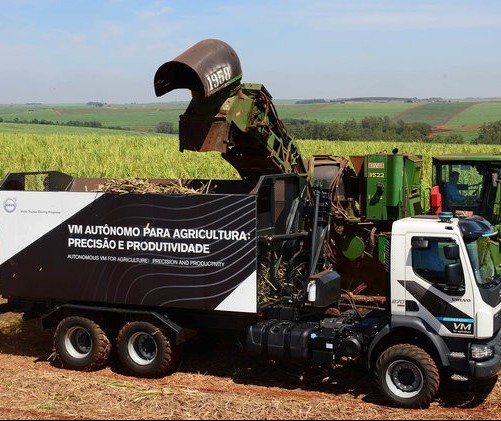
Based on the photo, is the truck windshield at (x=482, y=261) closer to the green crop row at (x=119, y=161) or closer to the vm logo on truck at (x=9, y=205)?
the vm logo on truck at (x=9, y=205)

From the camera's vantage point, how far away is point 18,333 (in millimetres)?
13023

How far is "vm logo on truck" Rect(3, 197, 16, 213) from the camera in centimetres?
1107

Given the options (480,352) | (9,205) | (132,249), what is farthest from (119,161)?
(480,352)

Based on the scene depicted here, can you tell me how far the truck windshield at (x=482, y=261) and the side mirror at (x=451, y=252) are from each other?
231 millimetres

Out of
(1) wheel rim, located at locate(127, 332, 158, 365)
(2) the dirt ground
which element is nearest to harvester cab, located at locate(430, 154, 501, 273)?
(2) the dirt ground

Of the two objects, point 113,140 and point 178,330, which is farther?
point 113,140

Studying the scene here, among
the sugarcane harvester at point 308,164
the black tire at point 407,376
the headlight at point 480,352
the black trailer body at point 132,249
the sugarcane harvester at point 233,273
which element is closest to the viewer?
the headlight at point 480,352

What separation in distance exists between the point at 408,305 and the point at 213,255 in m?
2.65

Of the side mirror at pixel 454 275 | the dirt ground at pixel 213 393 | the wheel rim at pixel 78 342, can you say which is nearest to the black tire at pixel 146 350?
the dirt ground at pixel 213 393

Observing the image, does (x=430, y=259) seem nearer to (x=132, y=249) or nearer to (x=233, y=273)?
(x=233, y=273)

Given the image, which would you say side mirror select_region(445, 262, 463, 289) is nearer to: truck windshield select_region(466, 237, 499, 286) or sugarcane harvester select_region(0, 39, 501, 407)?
sugarcane harvester select_region(0, 39, 501, 407)

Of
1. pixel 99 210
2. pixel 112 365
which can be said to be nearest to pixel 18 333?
pixel 112 365

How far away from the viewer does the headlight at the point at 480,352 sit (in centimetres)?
857

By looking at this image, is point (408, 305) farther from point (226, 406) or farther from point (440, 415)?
point (226, 406)
